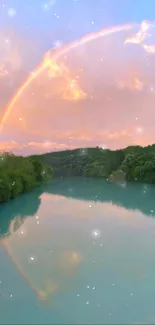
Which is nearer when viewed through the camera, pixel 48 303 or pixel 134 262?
pixel 48 303

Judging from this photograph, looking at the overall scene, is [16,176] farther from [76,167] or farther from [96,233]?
[76,167]

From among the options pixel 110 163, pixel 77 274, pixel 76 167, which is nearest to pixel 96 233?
pixel 77 274

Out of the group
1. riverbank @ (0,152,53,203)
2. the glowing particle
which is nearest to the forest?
riverbank @ (0,152,53,203)

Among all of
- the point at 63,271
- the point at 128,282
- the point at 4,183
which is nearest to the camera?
the point at 128,282

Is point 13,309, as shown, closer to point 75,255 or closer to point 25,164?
point 75,255

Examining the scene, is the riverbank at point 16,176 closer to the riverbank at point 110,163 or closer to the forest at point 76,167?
the forest at point 76,167

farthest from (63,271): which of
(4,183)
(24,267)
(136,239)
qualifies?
(4,183)

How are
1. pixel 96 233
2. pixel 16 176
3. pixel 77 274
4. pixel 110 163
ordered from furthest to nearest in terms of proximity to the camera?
pixel 110 163 → pixel 16 176 → pixel 96 233 → pixel 77 274
